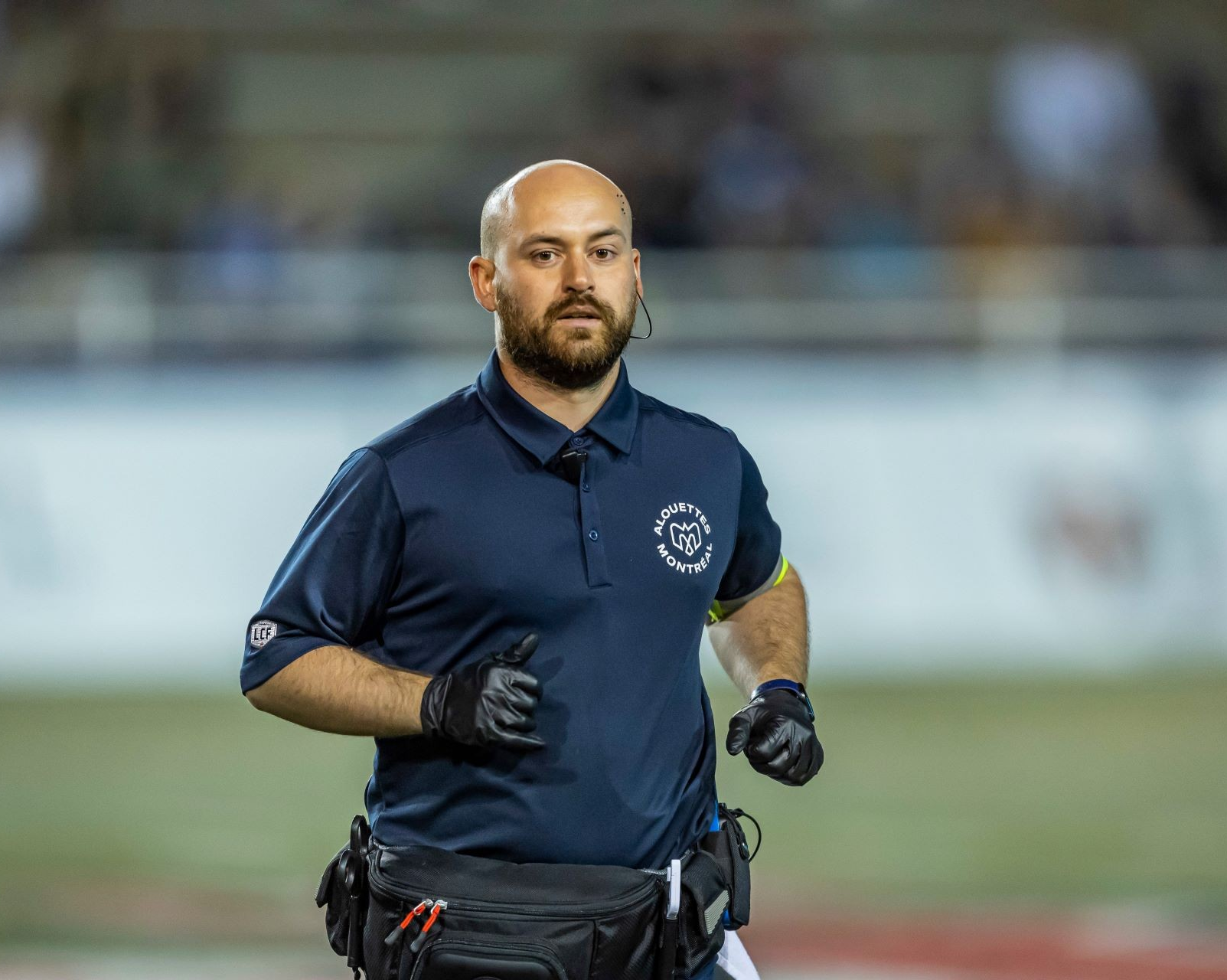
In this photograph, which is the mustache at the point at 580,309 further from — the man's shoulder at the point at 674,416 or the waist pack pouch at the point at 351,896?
the waist pack pouch at the point at 351,896

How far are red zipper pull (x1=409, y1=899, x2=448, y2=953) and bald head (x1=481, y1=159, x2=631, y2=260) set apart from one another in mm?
1205

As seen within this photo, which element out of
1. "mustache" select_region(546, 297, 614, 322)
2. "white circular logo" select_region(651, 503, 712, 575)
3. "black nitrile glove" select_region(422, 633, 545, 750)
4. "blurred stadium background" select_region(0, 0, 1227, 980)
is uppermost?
"blurred stadium background" select_region(0, 0, 1227, 980)

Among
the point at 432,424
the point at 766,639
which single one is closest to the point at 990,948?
the point at 766,639

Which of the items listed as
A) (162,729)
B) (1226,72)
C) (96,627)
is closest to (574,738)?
(162,729)

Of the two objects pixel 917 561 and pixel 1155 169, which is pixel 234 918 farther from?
pixel 1155 169

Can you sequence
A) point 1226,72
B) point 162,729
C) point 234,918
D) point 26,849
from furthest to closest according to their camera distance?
point 1226,72
point 162,729
point 26,849
point 234,918

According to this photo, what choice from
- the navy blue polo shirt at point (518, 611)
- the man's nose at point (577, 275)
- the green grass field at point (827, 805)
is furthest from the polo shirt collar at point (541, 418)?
the green grass field at point (827, 805)

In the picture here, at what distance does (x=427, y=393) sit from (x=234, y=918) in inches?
204

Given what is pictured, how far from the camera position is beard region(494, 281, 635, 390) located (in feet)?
12.1

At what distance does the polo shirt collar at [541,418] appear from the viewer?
3.72 m

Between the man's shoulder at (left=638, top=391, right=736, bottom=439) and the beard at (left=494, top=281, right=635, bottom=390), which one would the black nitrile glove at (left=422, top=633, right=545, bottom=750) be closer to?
the beard at (left=494, top=281, right=635, bottom=390)

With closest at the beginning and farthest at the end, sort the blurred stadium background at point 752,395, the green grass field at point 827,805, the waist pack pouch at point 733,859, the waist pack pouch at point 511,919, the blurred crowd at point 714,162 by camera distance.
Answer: the waist pack pouch at point 511,919
the waist pack pouch at point 733,859
the green grass field at point 827,805
the blurred stadium background at point 752,395
the blurred crowd at point 714,162

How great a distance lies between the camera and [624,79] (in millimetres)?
16578

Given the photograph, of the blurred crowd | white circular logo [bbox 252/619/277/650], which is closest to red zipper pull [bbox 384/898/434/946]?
white circular logo [bbox 252/619/277/650]
